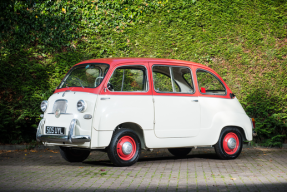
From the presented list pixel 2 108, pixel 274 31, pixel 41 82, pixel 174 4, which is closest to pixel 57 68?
pixel 41 82

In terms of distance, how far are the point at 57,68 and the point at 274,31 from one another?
22.2ft

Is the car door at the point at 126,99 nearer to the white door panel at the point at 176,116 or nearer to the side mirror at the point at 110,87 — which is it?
the side mirror at the point at 110,87

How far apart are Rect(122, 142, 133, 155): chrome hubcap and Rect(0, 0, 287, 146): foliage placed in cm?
478

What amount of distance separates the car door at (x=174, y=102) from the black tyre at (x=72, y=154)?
5.85 feet

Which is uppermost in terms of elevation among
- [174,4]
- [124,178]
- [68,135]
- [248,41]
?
[174,4]

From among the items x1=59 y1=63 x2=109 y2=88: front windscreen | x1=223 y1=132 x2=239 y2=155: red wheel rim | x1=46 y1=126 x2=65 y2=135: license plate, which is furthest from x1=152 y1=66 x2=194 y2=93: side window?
x1=46 y1=126 x2=65 y2=135: license plate

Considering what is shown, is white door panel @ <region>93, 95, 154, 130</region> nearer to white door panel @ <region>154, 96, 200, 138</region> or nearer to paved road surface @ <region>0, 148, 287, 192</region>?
white door panel @ <region>154, 96, 200, 138</region>

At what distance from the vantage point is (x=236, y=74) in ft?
37.0

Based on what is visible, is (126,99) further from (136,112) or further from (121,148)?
(121,148)

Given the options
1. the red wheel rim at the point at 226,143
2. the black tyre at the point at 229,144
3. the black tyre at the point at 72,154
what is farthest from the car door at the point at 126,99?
the red wheel rim at the point at 226,143

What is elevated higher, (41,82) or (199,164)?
(41,82)

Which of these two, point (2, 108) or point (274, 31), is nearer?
point (2, 108)

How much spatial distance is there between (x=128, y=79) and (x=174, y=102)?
3.62 feet

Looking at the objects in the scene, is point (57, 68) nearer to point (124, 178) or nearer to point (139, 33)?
point (139, 33)
